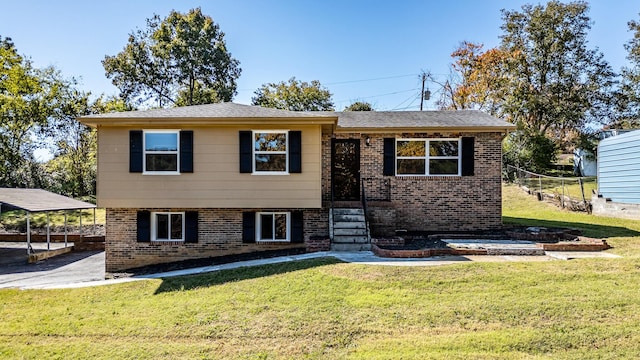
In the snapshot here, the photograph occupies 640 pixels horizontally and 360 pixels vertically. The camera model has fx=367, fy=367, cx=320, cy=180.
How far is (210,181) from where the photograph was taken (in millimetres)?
10234

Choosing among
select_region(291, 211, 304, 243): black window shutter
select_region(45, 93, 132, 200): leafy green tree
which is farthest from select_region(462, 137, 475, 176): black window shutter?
select_region(45, 93, 132, 200): leafy green tree

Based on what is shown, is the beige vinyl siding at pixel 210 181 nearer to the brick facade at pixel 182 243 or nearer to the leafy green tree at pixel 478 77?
the brick facade at pixel 182 243

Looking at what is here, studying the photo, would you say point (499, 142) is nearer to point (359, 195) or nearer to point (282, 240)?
point (359, 195)

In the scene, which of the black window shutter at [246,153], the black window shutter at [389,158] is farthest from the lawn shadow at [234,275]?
the black window shutter at [389,158]

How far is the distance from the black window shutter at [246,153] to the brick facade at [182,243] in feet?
4.20

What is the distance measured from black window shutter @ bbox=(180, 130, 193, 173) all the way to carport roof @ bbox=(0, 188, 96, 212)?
6.60 meters

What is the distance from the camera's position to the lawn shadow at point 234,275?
7.44 metres

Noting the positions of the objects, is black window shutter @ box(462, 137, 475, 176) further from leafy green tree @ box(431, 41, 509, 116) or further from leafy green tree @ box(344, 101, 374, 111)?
leafy green tree @ box(344, 101, 374, 111)

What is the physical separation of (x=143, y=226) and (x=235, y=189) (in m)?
2.94

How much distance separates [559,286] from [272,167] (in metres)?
7.12

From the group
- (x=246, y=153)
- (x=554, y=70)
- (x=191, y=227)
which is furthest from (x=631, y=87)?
(x=191, y=227)

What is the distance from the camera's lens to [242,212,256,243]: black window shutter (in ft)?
34.6

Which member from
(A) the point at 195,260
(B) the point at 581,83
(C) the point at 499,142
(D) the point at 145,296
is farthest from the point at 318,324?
(B) the point at 581,83

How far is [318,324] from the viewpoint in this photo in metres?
5.13
